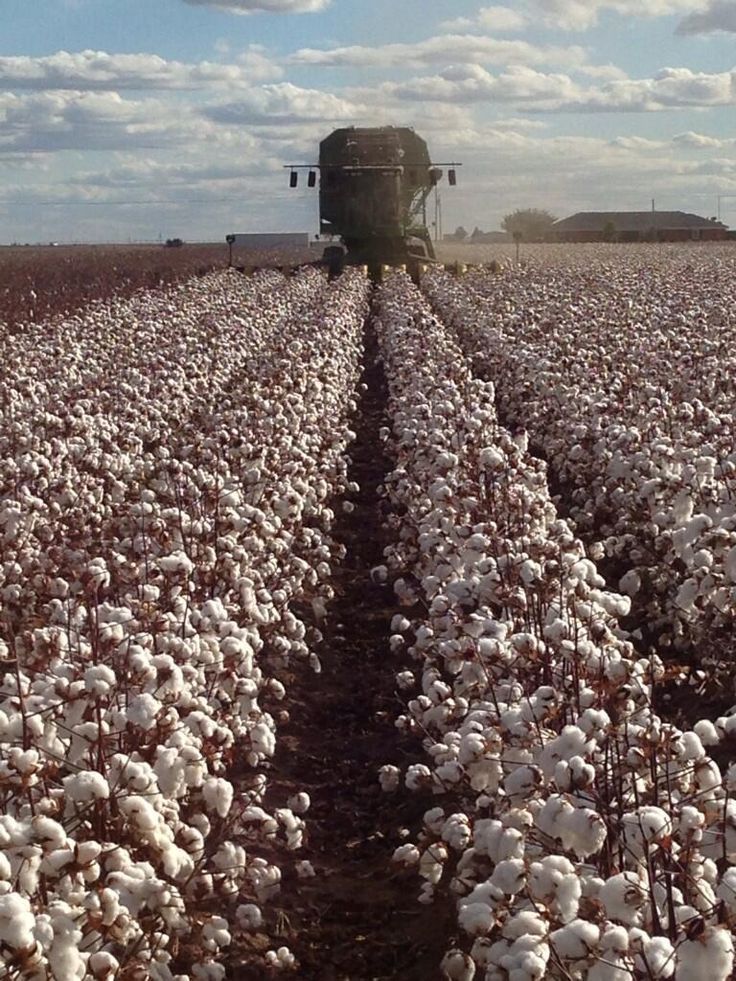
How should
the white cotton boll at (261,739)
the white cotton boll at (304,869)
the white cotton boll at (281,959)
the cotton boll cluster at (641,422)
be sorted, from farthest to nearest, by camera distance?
the cotton boll cluster at (641,422), the white cotton boll at (304,869), the white cotton boll at (261,739), the white cotton boll at (281,959)

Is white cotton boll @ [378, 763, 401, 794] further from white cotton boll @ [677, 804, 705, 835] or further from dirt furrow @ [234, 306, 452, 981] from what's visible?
white cotton boll @ [677, 804, 705, 835]

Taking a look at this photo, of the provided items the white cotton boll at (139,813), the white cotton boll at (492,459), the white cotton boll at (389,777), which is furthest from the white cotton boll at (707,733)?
the white cotton boll at (492,459)

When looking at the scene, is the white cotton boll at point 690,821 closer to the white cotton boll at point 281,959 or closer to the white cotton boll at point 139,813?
the white cotton boll at point 139,813

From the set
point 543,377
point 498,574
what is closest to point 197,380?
point 543,377

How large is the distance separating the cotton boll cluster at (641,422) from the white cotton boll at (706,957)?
3.45 m

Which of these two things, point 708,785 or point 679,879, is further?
point 708,785

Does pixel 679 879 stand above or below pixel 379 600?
above

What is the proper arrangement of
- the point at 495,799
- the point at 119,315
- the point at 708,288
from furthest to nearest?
the point at 708,288 → the point at 119,315 → the point at 495,799

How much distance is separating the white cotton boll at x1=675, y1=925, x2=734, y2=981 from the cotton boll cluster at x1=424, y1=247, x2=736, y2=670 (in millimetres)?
3447

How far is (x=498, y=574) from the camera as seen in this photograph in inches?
233

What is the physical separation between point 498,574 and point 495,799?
156 cm

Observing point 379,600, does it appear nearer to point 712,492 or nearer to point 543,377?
point 712,492

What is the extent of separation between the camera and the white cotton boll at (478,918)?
369 centimetres

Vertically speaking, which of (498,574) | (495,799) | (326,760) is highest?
(498,574)
